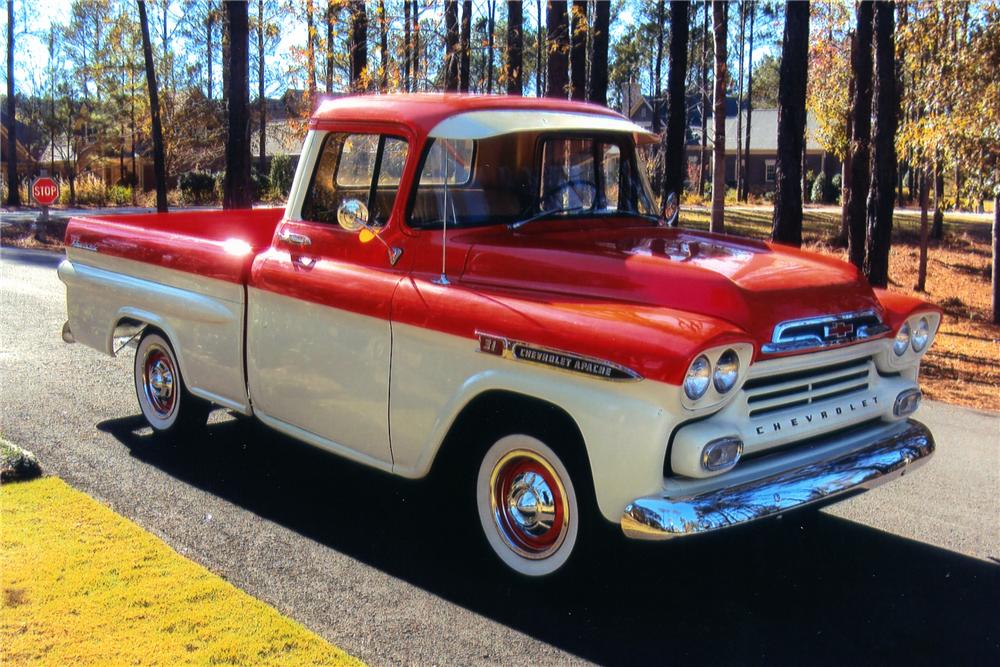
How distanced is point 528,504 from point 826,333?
1.54m

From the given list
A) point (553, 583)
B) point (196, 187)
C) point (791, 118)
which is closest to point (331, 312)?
point (553, 583)

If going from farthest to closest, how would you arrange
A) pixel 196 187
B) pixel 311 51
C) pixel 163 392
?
pixel 196 187 → pixel 311 51 → pixel 163 392

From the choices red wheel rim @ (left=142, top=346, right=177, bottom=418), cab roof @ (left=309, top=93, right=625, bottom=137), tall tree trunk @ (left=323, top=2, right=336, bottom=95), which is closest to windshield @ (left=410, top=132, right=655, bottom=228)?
cab roof @ (left=309, top=93, right=625, bottom=137)

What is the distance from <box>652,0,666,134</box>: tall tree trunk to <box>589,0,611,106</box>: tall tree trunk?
2620cm

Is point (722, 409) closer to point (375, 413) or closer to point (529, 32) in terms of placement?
point (375, 413)

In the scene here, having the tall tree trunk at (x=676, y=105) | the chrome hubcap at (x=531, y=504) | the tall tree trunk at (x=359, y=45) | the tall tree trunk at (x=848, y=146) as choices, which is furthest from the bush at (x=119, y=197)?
the chrome hubcap at (x=531, y=504)

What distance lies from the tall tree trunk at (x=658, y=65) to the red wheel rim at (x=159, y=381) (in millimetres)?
37998

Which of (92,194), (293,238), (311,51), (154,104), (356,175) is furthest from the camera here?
(92,194)

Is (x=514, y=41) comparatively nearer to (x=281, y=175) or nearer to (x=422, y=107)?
(x=422, y=107)

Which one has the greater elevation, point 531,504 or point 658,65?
point 658,65

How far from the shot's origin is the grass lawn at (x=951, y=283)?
32.0 feet

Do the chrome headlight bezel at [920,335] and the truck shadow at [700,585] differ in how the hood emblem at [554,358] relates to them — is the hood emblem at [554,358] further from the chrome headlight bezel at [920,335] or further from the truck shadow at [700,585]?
the chrome headlight bezel at [920,335]

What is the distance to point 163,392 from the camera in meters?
6.61

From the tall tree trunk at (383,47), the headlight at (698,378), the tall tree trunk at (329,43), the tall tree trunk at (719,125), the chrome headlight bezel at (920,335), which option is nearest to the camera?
the headlight at (698,378)
